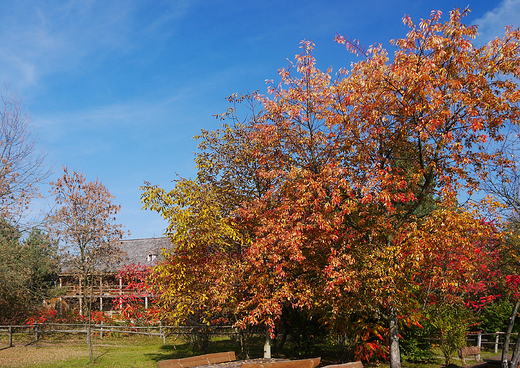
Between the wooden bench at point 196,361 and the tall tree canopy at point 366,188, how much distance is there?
2.26 metres

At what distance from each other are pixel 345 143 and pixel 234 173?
4.17 m

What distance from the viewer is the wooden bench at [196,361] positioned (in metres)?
7.13

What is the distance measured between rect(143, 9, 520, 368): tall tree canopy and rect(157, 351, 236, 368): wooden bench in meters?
2.26

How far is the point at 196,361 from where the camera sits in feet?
24.5

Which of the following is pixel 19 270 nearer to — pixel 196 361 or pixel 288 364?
pixel 196 361

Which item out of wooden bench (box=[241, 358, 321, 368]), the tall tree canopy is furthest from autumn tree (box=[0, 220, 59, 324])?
wooden bench (box=[241, 358, 321, 368])

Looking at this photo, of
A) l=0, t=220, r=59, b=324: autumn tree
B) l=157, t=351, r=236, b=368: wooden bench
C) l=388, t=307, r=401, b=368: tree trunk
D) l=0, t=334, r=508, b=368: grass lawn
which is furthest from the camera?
l=0, t=220, r=59, b=324: autumn tree

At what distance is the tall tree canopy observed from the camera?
902 cm

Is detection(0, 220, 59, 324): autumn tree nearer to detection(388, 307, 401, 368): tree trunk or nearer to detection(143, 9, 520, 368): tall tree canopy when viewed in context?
detection(143, 9, 520, 368): tall tree canopy

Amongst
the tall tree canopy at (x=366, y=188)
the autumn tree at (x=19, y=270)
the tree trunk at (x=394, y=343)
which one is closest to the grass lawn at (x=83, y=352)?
the autumn tree at (x=19, y=270)

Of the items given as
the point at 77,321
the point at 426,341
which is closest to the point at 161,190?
the point at 426,341

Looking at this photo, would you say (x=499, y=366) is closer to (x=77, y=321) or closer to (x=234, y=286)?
(x=234, y=286)

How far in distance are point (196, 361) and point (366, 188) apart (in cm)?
499

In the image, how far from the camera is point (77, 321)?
82.7 ft
